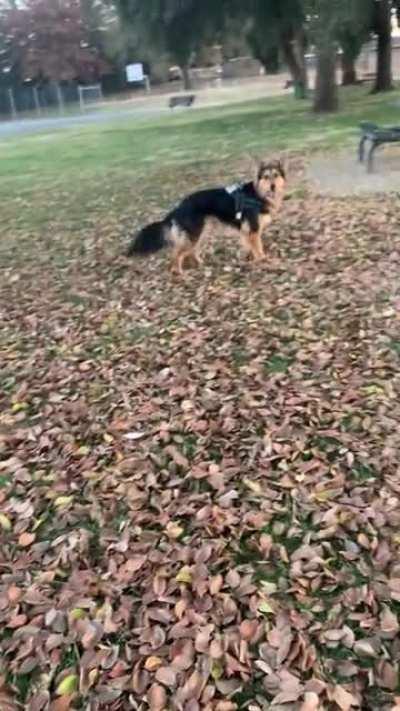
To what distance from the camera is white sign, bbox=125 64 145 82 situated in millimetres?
→ 45906

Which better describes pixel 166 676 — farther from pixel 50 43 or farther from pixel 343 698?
pixel 50 43

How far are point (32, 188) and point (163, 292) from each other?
832cm

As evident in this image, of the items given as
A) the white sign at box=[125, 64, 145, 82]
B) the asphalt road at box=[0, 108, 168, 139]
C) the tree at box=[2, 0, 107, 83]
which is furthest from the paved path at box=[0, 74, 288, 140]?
the tree at box=[2, 0, 107, 83]

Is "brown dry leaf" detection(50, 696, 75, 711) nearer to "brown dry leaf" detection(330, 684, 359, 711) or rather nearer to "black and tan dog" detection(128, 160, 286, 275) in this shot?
Result: "brown dry leaf" detection(330, 684, 359, 711)

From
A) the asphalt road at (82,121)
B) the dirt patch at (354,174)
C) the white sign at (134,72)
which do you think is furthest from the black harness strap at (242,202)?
the white sign at (134,72)

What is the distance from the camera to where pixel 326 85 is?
2142 cm

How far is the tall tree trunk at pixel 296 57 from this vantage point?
2354 cm

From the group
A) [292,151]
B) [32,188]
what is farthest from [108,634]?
[292,151]

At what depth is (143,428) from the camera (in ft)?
13.5

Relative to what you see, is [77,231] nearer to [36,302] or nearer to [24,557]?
[36,302]

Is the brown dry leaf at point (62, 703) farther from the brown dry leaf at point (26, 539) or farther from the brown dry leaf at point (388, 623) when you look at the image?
the brown dry leaf at point (388, 623)

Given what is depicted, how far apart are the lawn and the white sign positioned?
137 ft

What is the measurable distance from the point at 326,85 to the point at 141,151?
700 cm

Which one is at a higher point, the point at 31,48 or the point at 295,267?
the point at 31,48
